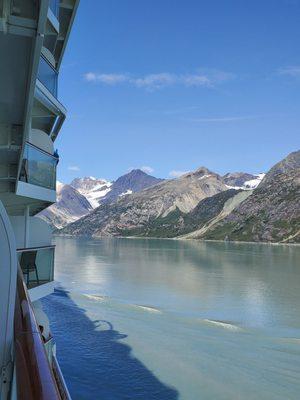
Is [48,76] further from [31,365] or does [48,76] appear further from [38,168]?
[31,365]

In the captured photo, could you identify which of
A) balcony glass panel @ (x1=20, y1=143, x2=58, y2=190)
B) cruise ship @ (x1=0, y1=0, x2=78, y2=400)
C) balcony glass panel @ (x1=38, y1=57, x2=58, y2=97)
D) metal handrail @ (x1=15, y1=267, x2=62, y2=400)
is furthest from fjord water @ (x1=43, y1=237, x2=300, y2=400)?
metal handrail @ (x1=15, y1=267, x2=62, y2=400)

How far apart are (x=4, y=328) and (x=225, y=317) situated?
1393 inches

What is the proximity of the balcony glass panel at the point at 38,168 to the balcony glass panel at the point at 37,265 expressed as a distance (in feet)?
9.03

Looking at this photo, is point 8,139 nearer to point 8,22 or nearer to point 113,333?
point 8,22

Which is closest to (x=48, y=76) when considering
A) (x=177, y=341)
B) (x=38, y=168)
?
(x=38, y=168)

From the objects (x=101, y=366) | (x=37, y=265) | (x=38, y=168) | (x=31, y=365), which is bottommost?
(x=101, y=366)

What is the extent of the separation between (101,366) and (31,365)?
2137 cm

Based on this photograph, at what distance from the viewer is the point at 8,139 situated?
42.7 ft

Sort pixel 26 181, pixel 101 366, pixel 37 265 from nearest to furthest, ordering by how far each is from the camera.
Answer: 1. pixel 26 181
2. pixel 37 265
3. pixel 101 366

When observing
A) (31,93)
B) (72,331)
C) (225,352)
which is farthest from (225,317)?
(31,93)

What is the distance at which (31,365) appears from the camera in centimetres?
368

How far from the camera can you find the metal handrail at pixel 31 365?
3.24 m

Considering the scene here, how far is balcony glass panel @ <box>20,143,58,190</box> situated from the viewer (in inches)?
675

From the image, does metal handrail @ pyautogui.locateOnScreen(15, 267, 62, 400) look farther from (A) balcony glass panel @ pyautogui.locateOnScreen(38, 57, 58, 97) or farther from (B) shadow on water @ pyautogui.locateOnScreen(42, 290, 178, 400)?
(B) shadow on water @ pyautogui.locateOnScreen(42, 290, 178, 400)
